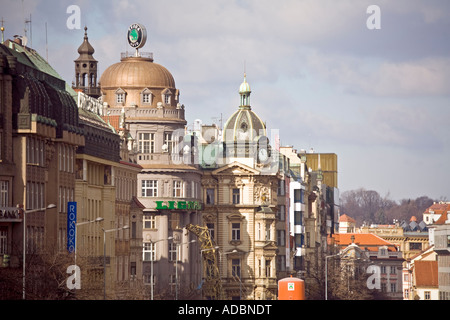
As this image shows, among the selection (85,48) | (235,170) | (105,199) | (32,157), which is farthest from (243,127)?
(32,157)

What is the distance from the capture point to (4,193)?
105125 mm

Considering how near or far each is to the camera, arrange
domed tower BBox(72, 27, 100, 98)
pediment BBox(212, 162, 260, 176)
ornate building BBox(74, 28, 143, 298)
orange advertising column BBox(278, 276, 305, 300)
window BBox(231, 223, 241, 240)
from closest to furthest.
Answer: orange advertising column BBox(278, 276, 305, 300), ornate building BBox(74, 28, 143, 298), domed tower BBox(72, 27, 100, 98), pediment BBox(212, 162, 260, 176), window BBox(231, 223, 241, 240)

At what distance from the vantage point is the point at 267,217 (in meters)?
189

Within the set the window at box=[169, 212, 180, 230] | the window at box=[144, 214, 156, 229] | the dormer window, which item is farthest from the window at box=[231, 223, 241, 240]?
the dormer window

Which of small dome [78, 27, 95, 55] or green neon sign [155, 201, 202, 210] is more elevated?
small dome [78, 27, 95, 55]

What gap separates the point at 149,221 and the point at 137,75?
1510 centimetres

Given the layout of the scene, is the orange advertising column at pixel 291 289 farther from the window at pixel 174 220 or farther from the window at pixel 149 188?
the window at pixel 149 188

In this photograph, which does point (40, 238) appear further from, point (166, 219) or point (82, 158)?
point (166, 219)

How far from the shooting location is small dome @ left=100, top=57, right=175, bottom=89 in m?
166

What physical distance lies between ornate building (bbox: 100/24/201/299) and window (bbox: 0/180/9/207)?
57.3 m

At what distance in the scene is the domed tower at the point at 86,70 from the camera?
15150cm

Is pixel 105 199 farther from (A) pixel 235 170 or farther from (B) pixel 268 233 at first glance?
(B) pixel 268 233

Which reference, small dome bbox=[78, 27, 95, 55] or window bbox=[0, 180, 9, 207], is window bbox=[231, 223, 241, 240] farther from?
window bbox=[0, 180, 9, 207]

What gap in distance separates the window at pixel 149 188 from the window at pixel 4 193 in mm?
60542
